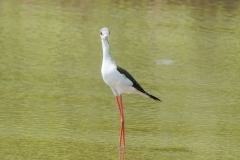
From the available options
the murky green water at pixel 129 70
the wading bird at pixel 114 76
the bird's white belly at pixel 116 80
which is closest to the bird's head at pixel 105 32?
the wading bird at pixel 114 76

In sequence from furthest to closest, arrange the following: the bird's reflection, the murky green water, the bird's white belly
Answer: the murky green water → the bird's white belly → the bird's reflection

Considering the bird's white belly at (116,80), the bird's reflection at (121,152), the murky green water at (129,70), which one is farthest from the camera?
the murky green water at (129,70)

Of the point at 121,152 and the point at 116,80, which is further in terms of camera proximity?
the point at 116,80

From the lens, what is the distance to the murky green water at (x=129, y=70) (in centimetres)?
786

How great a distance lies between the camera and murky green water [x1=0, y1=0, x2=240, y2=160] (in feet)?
25.8

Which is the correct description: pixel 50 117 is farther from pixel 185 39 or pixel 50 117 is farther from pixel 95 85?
pixel 185 39

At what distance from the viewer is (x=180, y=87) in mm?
10422

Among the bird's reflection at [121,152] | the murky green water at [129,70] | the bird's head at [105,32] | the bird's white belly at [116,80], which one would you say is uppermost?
the bird's head at [105,32]

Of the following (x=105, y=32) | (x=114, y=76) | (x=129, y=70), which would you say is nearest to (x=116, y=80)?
(x=114, y=76)

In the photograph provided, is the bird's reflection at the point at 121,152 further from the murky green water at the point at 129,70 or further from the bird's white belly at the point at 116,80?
the bird's white belly at the point at 116,80

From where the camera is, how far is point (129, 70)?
11.2 meters

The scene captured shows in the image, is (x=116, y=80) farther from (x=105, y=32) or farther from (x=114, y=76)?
(x=105, y=32)

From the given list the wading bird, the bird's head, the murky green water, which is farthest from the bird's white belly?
the murky green water

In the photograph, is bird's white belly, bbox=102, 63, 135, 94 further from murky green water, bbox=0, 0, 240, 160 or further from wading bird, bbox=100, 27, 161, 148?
murky green water, bbox=0, 0, 240, 160
